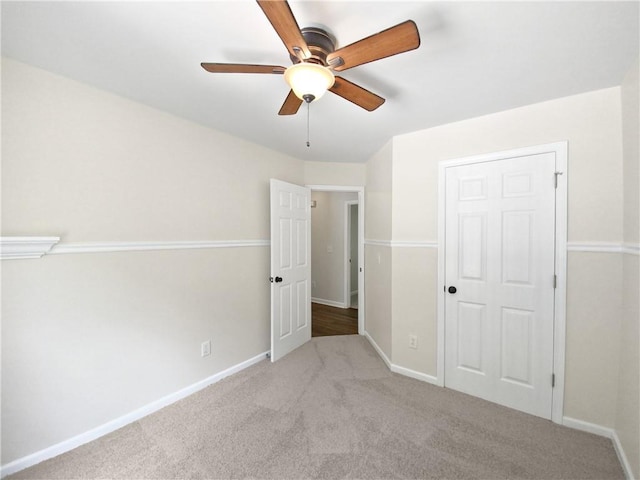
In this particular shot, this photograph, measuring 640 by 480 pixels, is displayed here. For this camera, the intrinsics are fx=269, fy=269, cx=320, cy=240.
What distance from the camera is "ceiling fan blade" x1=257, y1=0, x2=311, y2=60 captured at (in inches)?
35.1

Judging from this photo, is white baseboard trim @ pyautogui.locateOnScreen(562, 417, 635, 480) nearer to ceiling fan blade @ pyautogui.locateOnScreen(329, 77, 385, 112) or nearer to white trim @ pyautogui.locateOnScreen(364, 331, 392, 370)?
white trim @ pyautogui.locateOnScreen(364, 331, 392, 370)

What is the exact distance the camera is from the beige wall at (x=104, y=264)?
154 cm

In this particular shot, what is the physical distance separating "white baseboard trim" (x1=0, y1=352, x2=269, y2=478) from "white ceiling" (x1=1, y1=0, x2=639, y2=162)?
2289 mm

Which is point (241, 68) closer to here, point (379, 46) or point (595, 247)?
point (379, 46)

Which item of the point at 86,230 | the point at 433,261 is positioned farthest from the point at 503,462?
the point at 86,230

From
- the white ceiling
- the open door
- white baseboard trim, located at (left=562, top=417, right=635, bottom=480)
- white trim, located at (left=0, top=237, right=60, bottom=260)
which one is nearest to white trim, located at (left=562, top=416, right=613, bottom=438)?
white baseboard trim, located at (left=562, top=417, right=635, bottom=480)

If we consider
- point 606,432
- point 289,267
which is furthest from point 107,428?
point 606,432

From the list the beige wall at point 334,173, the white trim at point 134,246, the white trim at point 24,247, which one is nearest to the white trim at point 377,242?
the beige wall at point 334,173

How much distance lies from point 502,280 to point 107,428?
3090 mm

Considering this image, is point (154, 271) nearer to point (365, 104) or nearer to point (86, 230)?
point (86, 230)

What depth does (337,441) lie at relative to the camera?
176 centimetres

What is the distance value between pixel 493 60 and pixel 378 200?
68.0 inches

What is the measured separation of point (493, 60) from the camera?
4.86 ft

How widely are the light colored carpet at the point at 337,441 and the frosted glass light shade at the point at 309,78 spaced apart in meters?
2.05
